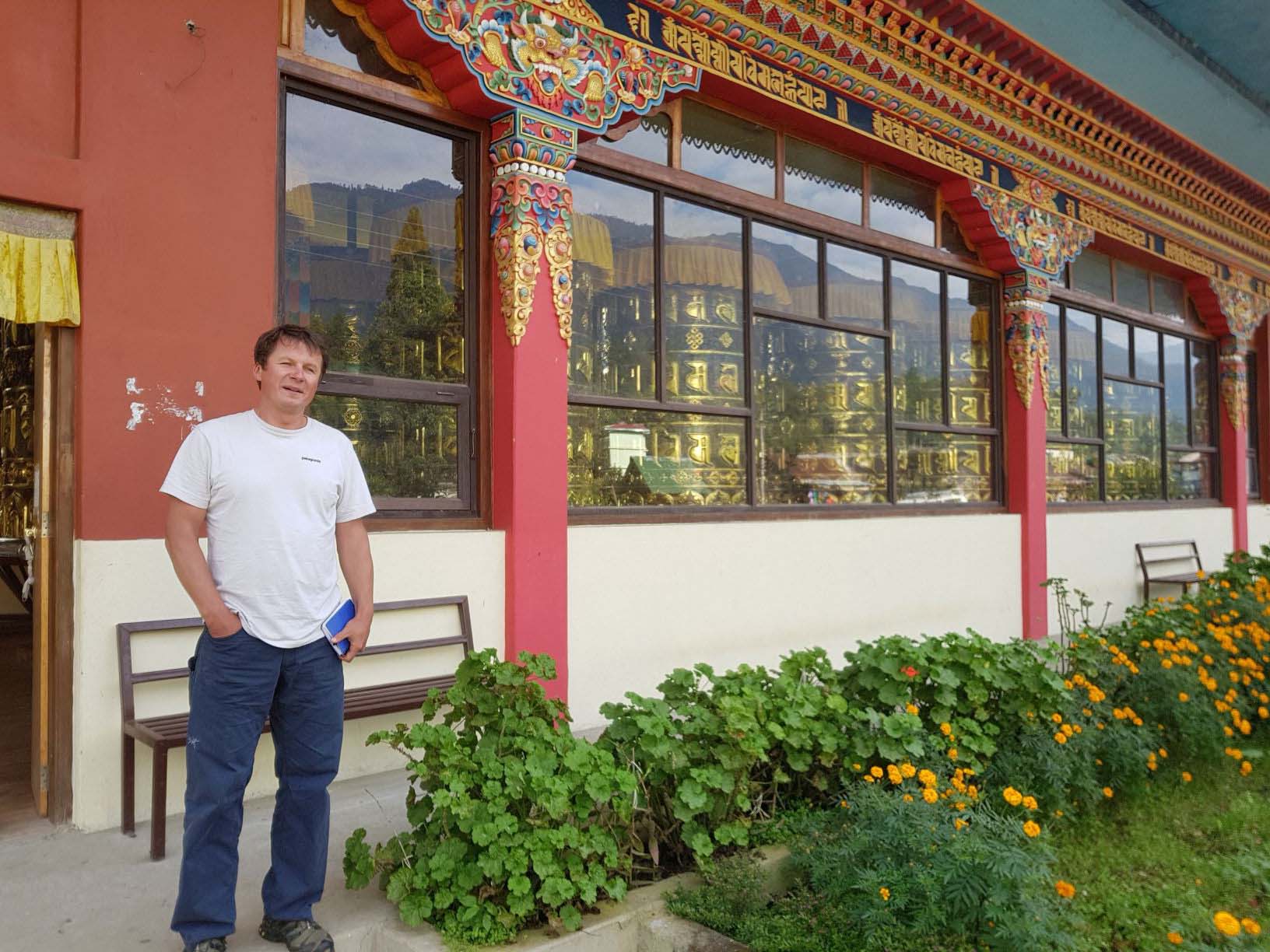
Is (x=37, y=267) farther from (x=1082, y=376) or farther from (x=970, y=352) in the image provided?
(x=1082, y=376)

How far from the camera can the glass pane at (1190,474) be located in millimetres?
11320

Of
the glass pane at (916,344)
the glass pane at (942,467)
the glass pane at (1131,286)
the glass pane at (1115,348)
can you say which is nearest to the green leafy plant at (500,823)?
the glass pane at (942,467)

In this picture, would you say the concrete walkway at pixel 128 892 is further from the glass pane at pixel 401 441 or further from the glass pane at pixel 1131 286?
the glass pane at pixel 1131 286

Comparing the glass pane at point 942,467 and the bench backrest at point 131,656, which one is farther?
the glass pane at point 942,467

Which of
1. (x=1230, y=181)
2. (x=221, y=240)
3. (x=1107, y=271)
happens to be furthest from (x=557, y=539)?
(x=1230, y=181)

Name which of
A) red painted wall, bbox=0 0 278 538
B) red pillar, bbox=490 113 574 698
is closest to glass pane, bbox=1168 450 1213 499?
red pillar, bbox=490 113 574 698

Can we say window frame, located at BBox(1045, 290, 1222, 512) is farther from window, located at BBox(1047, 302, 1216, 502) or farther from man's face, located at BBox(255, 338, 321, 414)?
man's face, located at BBox(255, 338, 321, 414)

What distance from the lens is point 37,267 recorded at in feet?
11.6

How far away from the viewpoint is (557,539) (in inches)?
199

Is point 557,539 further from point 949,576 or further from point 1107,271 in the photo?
point 1107,271

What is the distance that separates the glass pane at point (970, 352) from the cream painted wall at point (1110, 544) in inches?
55.8

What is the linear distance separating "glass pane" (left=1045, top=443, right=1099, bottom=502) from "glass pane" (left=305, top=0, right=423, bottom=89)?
23.1 ft

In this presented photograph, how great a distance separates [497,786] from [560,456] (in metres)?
2.48

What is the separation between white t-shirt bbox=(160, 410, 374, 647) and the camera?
8.30 feet
